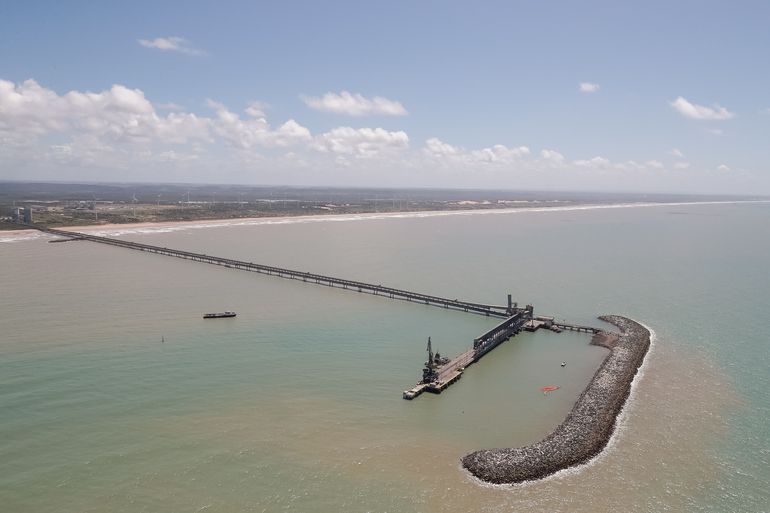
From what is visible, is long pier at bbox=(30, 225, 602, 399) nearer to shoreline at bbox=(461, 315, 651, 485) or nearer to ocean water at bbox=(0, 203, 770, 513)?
ocean water at bbox=(0, 203, 770, 513)

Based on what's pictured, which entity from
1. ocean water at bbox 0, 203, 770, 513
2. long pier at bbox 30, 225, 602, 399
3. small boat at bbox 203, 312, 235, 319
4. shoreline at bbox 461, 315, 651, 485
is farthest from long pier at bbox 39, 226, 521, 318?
small boat at bbox 203, 312, 235, 319

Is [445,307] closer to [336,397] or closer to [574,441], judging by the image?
[336,397]

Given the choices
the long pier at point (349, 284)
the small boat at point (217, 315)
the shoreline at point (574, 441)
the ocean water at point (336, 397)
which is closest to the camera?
the ocean water at point (336, 397)

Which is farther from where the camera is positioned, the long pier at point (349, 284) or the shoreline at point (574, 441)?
the long pier at point (349, 284)

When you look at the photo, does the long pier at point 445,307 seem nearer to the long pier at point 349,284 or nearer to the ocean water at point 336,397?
the long pier at point 349,284

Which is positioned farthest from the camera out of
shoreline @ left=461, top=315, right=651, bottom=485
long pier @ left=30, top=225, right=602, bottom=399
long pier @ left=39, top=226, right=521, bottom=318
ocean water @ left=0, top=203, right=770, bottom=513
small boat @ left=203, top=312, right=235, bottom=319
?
long pier @ left=39, top=226, right=521, bottom=318

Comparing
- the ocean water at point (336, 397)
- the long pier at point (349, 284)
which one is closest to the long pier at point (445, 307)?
Answer: the long pier at point (349, 284)

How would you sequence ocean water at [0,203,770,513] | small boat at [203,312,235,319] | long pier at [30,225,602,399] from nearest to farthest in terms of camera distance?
ocean water at [0,203,770,513] → long pier at [30,225,602,399] → small boat at [203,312,235,319]

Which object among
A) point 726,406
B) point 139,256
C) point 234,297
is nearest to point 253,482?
point 726,406
